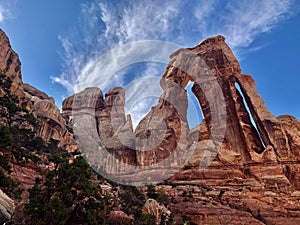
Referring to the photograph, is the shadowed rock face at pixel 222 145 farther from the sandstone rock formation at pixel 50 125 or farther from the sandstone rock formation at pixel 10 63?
the sandstone rock formation at pixel 10 63

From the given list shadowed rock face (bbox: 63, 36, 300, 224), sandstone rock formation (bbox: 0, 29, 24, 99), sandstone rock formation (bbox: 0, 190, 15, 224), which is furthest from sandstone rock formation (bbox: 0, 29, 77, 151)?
sandstone rock formation (bbox: 0, 190, 15, 224)

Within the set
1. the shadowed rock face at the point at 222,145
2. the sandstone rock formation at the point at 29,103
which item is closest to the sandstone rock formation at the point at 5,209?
the shadowed rock face at the point at 222,145

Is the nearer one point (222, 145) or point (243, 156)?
point (243, 156)

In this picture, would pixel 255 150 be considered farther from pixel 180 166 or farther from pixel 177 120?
pixel 177 120

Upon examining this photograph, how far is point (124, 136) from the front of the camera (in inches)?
2554

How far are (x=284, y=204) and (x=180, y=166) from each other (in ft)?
57.7

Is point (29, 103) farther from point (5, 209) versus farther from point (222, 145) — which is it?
point (5, 209)

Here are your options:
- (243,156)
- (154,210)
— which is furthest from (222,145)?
(154,210)

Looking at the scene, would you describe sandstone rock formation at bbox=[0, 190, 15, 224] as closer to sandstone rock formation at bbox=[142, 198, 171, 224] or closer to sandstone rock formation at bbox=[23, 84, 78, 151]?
sandstone rock formation at bbox=[142, 198, 171, 224]

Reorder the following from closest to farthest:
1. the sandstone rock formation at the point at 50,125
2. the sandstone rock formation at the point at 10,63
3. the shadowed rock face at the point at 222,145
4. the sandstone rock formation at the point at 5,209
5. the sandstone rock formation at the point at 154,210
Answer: the sandstone rock formation at the point at 5,209 → the sandstone rock formation at the point at 154,210 → the shadowed rock face at the point at 222,145 → the sandstone rock formation at the point at 10,63 → the sandstone rock formation at the point at 50,125

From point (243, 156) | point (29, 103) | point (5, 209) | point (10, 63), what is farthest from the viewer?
point (10, 63)

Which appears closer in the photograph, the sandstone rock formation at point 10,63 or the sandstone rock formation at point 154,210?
the sandstone rock formation at point 154,210

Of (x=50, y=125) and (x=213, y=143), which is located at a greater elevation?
(x=50, y=125)

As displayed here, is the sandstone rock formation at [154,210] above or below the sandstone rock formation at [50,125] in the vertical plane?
below
